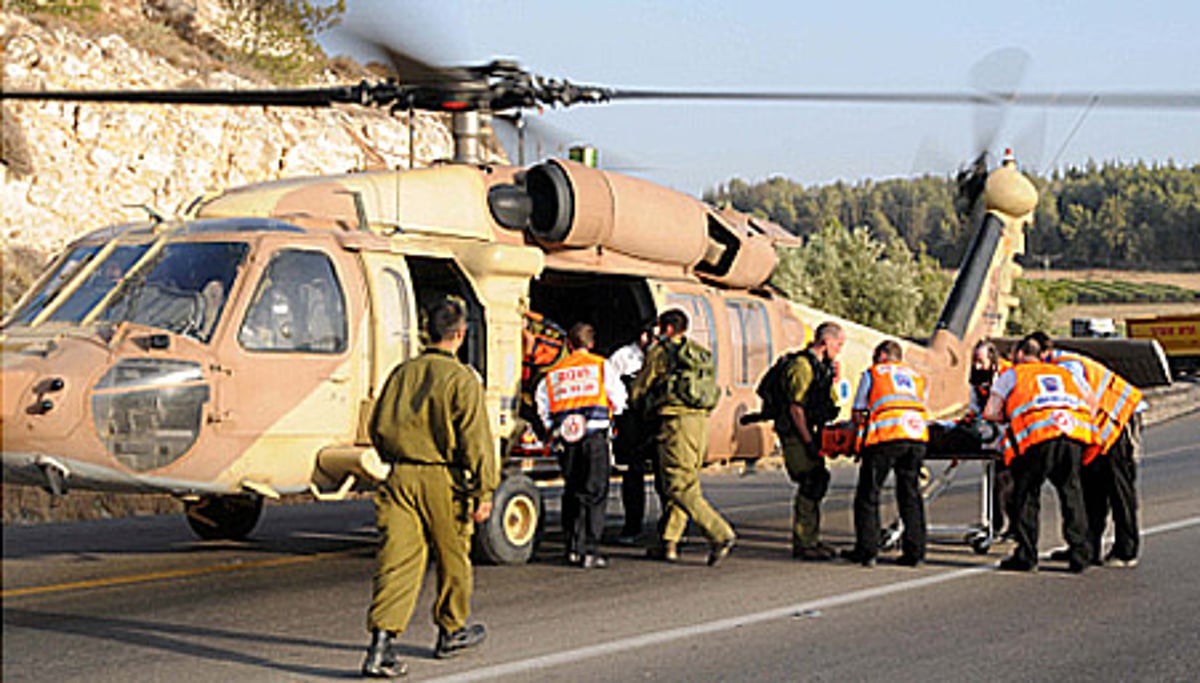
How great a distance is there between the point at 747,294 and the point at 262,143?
20597 mm

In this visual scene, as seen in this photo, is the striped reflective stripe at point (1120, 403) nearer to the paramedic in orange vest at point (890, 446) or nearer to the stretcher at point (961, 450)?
the stretcher at point (961, 450)

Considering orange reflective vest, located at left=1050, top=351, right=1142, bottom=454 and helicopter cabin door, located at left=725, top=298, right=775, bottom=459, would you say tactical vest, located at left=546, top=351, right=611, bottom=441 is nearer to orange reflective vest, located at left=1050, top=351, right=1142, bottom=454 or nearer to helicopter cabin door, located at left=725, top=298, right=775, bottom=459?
helicopter cabin door, located at left=725, top=298, right=775, bottom=459

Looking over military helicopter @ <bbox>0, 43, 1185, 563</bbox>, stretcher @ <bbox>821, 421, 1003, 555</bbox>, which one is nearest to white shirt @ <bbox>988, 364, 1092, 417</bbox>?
stretcher @ <bbox>821, 421, 1003, 555</bbox>

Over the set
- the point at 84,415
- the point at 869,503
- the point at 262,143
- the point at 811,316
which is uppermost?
the point at 262,143

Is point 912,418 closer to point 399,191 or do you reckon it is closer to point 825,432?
point 825,432

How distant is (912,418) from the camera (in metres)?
10.3

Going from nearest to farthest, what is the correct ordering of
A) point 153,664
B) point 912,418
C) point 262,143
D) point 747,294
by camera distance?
point 153,664
point 912,418
point 747,294
point 262,143

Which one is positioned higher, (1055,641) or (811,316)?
(811,316)

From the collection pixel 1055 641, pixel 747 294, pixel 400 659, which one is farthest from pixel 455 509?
pixel 747 294

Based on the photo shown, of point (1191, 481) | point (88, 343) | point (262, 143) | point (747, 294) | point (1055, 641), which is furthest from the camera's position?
point (262, 143)

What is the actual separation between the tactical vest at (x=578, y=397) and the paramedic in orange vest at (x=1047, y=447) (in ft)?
10.1

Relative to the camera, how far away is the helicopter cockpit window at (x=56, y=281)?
30.3ft

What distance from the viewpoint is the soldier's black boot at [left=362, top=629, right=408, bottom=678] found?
6699 mm

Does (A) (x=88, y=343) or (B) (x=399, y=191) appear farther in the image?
(B) (x=399, y=191)
